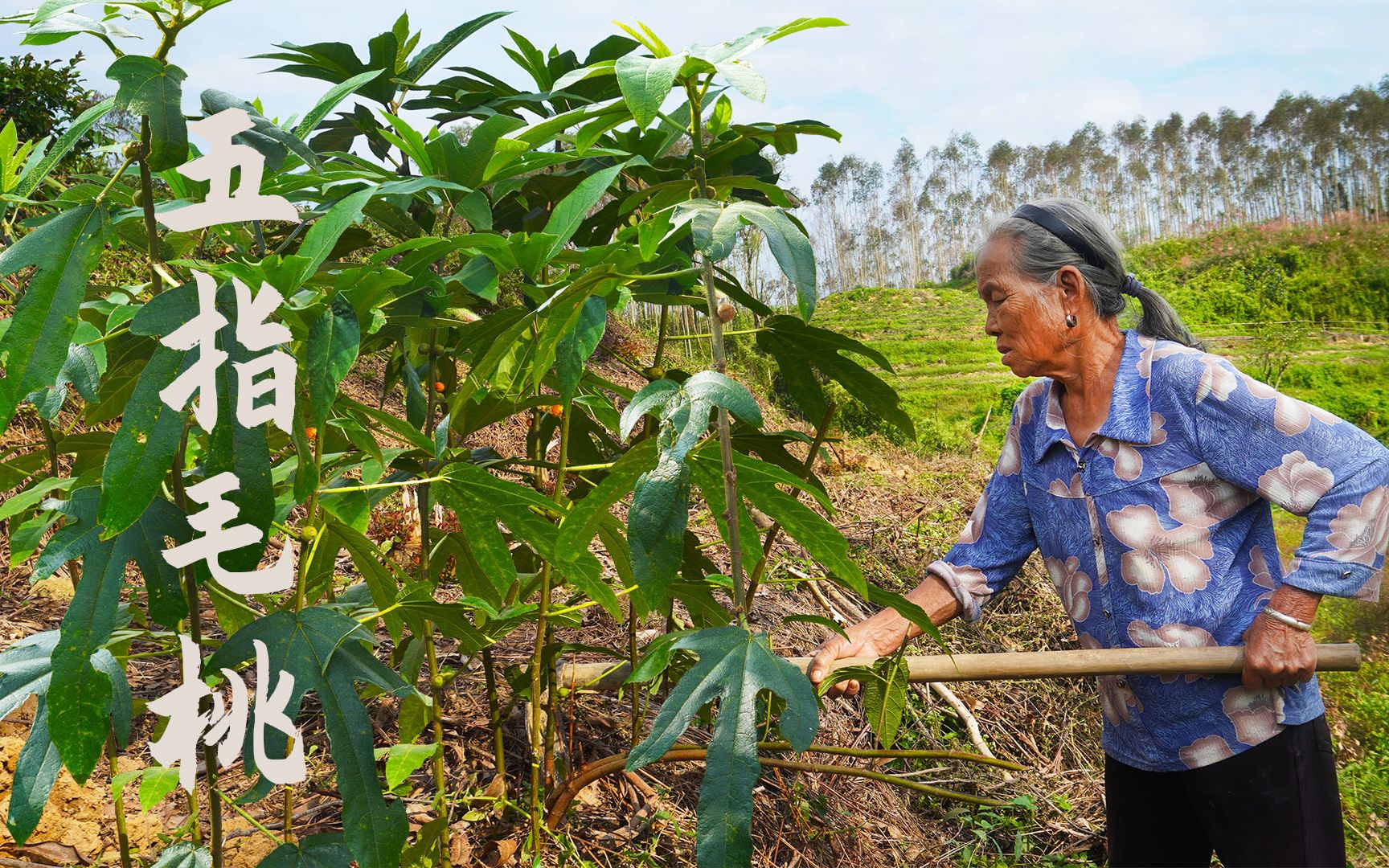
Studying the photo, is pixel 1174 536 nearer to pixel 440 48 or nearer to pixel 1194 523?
pixel 1194 523

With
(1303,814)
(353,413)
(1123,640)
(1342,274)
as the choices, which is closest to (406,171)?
(353,413)

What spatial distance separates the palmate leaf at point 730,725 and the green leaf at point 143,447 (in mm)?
434

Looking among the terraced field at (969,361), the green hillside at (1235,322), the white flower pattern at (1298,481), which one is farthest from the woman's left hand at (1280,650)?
the terraced field at (969,361)

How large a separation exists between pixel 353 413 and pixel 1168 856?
4.56 feet

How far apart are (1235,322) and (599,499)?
766 centimetres

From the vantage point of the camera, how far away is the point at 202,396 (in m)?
0.74

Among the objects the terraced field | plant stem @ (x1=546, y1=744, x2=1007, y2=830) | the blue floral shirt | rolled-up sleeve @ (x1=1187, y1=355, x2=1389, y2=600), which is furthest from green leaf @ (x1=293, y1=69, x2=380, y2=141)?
the terraced field

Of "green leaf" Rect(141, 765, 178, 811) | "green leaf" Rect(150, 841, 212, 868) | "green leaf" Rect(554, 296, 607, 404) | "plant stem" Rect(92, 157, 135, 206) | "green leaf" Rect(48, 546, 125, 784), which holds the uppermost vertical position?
"plant stem" Rect(92, 157, 135, 206)

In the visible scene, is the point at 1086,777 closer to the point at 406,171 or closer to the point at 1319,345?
the point at 406,171

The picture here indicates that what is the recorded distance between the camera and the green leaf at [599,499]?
0.84 metres

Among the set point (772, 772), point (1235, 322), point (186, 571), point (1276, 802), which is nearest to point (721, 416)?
point (186, 571)

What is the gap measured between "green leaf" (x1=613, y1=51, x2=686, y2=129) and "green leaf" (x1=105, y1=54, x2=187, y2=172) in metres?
0.34

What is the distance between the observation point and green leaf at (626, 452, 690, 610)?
0.80m

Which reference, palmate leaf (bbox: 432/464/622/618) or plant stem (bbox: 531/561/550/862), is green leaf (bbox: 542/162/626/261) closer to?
palmate leaf (bbox: 432/464/622/618)
